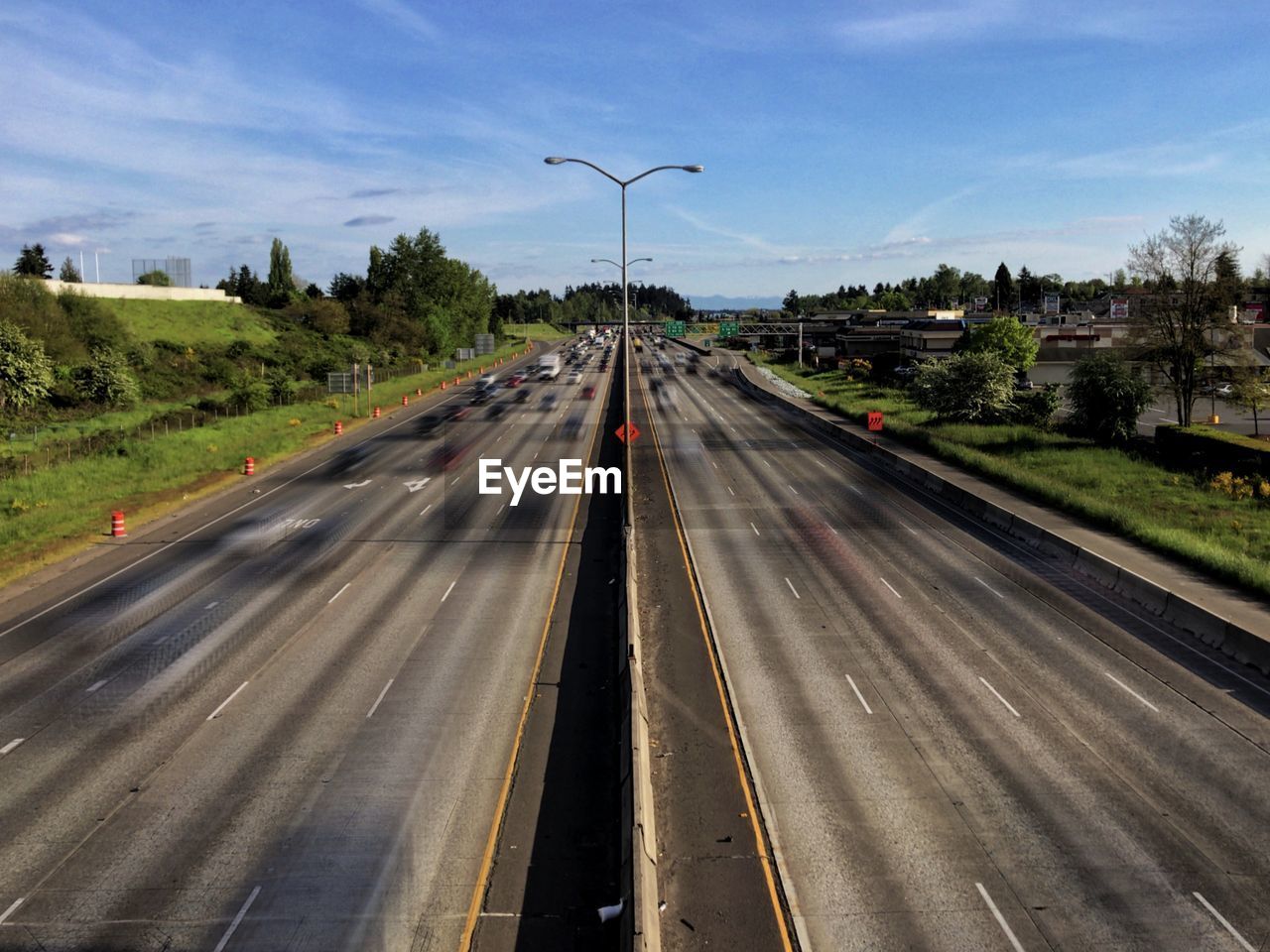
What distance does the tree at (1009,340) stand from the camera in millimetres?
102062

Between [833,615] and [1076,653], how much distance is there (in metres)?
5.54

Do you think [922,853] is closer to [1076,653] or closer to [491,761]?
[491,761]

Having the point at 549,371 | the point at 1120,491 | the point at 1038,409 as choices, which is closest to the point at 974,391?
the point at 1038,409

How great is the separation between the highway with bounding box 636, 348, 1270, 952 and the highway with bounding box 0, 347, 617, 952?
494 centimetres

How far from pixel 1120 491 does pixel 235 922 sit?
123 ft

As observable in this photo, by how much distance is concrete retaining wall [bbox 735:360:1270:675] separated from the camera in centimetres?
2105

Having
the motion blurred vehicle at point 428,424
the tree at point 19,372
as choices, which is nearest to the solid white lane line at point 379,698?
the motion blurred vehicle at point 428,424

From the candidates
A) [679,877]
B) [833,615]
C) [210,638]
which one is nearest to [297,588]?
[210,638]

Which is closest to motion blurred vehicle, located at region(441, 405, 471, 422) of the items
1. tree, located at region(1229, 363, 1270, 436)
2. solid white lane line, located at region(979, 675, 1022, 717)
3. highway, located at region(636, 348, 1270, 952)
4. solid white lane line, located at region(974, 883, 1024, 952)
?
highway, located at region(636, 348, 1270, 952)

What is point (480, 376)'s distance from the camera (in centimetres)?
11231

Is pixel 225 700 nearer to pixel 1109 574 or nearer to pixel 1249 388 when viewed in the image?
pixel 1109 574

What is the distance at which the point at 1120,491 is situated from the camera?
39.4 m

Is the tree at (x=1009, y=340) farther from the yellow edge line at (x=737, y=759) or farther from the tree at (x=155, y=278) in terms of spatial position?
the tree at (x=155, y=278)

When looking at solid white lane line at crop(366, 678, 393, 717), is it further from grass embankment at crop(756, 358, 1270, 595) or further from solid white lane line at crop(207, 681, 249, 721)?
grass embankment at crop(756, 358, 1270, 595)
